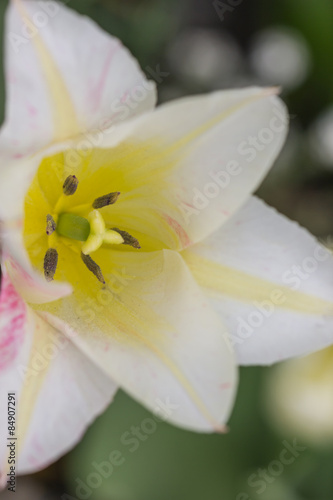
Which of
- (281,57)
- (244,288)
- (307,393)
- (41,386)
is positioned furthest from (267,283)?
(281,57)

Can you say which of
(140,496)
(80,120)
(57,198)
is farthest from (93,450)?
(80,120)

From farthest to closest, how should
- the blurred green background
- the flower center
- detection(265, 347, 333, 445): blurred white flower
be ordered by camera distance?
the blurred green background
detection(265, 347, 333, 445): blurred white flower
the flower center

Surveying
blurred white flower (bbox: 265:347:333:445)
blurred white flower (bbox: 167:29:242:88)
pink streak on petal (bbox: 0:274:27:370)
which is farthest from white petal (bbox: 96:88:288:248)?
blurred white flower (bbox: 167:29:242:88)

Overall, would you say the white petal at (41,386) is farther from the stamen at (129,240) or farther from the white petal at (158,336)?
the stamen at (129,240)

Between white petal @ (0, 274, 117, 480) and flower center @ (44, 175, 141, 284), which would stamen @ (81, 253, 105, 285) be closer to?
flower center @ (44, 175, 141, 284)

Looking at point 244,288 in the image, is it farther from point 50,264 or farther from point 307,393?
point 307,393

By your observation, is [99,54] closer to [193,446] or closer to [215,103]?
[215,103]

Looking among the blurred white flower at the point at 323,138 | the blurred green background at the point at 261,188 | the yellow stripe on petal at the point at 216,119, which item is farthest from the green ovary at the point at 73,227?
the blurred white flower at the point at 323,138

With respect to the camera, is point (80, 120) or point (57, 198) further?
point (57, 198)
